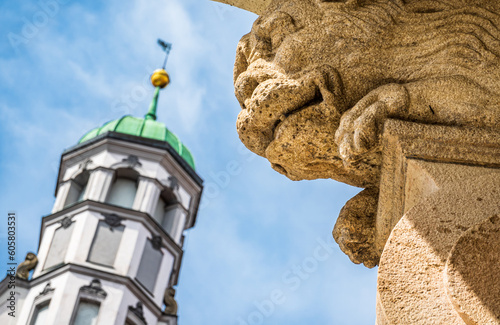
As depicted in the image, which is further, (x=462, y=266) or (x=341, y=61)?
(x=341, y=61)

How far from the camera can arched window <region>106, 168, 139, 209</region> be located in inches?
1147

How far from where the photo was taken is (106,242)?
27516 millimetres

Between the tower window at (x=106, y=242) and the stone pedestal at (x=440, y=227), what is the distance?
25469 millimetres

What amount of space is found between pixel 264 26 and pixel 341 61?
0.35 m

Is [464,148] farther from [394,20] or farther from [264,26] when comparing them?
[264,26]

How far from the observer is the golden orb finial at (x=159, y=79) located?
123ft

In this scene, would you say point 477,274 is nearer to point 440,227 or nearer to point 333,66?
point 440,227

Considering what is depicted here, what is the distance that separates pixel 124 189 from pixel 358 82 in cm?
2793

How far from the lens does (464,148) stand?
6.79 ft

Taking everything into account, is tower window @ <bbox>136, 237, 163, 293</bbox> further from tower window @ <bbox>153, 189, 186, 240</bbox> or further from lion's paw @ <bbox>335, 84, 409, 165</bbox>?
lion's paw @ <bbox>335, 84, 409, 165</bbox>

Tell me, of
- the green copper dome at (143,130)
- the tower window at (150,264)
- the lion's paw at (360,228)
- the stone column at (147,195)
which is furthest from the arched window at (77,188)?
the lion's paw at (360,228)

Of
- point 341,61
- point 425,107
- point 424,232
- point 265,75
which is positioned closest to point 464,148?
point 425,107

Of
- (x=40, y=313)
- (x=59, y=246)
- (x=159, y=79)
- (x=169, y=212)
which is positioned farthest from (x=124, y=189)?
(x=159, y=79)

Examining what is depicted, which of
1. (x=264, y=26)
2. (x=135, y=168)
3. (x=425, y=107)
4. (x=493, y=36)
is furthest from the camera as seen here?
(x=135, y=168)
